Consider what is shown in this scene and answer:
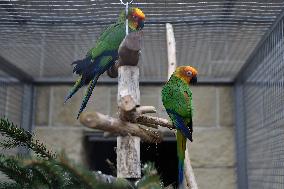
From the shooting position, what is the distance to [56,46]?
1.57m

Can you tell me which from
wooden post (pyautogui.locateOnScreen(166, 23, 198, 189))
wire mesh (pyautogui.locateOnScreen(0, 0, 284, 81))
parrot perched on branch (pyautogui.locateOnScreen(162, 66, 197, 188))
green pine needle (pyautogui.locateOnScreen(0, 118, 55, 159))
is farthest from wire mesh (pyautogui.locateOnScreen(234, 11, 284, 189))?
green pine needle (pyautogui.locateOnScreen(0, 118, 55, 159))

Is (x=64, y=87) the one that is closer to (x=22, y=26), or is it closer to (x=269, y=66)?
(x=22, y=26)

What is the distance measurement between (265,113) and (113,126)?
0.99 metres

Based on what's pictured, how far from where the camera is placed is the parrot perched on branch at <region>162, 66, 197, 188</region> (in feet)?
2.95

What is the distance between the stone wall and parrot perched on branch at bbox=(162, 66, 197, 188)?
2.96ft

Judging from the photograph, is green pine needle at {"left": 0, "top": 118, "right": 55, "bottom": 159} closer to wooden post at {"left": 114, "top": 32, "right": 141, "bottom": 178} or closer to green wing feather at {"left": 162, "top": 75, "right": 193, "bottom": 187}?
wooden post at {"left": 114, "top": 32, "right": 141, "bottom": 178}

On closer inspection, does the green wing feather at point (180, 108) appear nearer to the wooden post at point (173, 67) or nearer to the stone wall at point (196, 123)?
the wooden post at point (173, 67)

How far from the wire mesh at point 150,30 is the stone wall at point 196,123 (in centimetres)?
12

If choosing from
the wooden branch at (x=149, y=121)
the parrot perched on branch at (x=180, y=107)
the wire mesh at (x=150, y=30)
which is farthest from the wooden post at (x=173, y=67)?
the wooden branch at (x=149, y=121)

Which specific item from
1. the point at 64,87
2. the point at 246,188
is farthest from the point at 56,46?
the point at 246,188

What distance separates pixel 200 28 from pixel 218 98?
577 mm

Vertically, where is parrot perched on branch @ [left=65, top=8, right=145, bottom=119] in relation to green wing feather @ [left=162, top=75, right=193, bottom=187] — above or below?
above

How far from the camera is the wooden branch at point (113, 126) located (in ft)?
1.85

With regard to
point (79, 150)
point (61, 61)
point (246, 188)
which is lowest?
point (246, 188)
